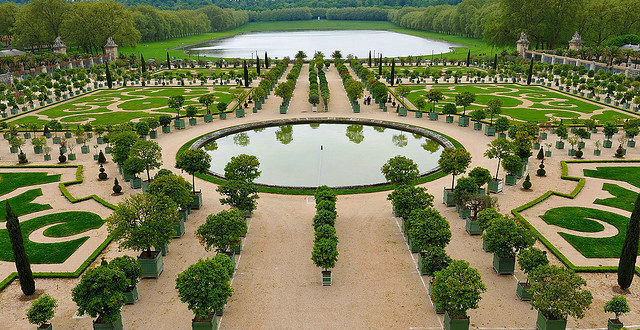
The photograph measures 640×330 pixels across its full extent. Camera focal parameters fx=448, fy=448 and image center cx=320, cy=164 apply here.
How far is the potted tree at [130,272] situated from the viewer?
19.6 m

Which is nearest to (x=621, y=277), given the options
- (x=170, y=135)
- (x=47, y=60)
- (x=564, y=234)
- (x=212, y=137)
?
(x=564, y=234)

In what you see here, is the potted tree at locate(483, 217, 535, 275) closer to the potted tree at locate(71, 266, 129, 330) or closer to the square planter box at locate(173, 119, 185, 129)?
the potted tree at locate(71, 266, 129, 330)

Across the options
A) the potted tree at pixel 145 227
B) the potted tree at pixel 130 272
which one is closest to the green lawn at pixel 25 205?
the potted tree at pixel 145 227

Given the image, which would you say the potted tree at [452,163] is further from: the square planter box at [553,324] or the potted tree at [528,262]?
the square planter box at [553,324]

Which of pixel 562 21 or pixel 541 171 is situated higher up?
pixel 562 21

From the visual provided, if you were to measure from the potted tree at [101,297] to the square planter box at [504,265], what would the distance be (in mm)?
17287

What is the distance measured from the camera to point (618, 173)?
3603cm

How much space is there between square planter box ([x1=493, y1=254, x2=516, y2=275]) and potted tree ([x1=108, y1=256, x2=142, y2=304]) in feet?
56.1

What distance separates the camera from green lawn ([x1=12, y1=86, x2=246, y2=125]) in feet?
184

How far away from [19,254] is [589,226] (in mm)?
30658

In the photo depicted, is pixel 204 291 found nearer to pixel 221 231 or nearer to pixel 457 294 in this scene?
pixel 221 231

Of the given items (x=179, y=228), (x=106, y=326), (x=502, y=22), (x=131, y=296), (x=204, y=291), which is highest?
(x=502, y=22)

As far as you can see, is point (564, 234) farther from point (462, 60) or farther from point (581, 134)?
point (462, 60)

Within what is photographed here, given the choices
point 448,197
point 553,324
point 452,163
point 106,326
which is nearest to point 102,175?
point 106,326
